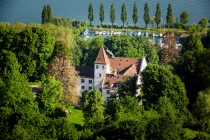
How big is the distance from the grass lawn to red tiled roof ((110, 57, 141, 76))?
4.79m

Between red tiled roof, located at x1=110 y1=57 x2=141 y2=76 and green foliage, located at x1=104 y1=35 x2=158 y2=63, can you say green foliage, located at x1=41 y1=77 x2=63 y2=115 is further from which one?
green foliage, located at x1=104 y1=35 x2=158 y2=63

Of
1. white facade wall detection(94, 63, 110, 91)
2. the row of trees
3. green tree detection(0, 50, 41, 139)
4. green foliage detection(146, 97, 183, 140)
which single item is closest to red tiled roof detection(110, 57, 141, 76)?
white facade wall detection(94, 63, 110, 91)

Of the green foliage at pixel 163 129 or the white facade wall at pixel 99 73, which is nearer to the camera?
the green foliage at pixel 163 129

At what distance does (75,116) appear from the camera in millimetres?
21141

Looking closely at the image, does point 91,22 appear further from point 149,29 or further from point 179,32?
point 179,32

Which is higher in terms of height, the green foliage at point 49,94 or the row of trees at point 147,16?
the row of trees at point 147,16

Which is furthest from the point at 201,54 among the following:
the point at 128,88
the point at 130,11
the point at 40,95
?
the point at 130,11

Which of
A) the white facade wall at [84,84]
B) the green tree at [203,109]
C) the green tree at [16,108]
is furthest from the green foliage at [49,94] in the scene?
the white facade wall at [84,84]

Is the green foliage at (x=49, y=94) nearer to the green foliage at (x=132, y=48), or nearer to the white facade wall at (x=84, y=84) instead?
the white facade wall at (x=84, y=84)

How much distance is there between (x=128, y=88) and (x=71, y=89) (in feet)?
9.10

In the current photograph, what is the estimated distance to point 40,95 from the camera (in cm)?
1989

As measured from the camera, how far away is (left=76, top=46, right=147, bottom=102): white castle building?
24781mm

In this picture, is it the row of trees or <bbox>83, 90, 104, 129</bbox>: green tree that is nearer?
<bbox>83, 90, 104, 129</bbox>: green tree

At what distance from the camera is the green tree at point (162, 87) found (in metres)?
19.6
